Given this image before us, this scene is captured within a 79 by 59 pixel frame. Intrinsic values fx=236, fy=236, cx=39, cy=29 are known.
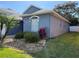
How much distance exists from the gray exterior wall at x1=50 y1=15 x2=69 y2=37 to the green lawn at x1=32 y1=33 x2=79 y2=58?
9 cm

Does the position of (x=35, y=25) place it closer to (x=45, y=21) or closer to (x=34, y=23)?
(x=34, y=23)

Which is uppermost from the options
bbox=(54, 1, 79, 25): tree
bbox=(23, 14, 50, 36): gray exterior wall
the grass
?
bbox=(54, 1, 79, 25): tree

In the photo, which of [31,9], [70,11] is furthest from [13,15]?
[70,11]

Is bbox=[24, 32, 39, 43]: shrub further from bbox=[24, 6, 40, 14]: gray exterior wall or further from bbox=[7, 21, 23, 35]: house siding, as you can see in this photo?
bbox=[24, 6, 40, 14]: gray exterior wall

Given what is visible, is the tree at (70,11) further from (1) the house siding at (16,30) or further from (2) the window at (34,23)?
(1) the house siding at (16,30)

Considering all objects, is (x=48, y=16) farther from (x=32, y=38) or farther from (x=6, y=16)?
(x=6, y=16)

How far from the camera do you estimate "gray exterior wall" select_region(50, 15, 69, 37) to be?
3.45m

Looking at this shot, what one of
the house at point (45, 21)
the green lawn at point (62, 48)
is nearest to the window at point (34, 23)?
the house at point (45, 21)

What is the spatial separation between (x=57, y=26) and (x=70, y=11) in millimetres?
290

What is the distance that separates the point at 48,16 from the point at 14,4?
1.75 feet

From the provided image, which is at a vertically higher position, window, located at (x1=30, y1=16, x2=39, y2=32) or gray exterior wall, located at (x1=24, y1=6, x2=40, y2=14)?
gray exterior wall, located at (x1=24, y1=6, x2=40, y2=14)

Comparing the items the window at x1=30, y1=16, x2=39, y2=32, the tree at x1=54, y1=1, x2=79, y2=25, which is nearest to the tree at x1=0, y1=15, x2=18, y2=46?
the window at x1=30, y1=16, x2=39, y2=32

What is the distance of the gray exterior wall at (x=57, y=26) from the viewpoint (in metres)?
3.45

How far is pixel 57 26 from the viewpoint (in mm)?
3486
